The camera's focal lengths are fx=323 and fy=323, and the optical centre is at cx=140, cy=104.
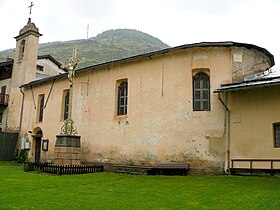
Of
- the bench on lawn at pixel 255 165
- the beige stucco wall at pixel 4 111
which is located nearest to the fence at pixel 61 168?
the bench on lawn at pixel 255 165

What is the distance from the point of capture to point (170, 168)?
49.8ft

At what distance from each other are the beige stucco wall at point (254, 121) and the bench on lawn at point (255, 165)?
181 mm

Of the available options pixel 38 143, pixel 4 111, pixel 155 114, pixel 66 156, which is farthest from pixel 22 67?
pixel 155 114

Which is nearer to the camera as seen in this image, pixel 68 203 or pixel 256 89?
pixel 68 203

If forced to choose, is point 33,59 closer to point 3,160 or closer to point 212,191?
point 3,160

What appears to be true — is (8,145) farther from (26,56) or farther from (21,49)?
(21,49)

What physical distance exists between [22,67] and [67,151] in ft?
44.1

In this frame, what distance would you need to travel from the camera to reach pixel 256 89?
14398mm

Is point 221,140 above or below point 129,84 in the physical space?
below

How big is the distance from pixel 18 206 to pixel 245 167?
1008 cm

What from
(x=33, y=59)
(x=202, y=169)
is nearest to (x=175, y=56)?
(x=202, y=169)

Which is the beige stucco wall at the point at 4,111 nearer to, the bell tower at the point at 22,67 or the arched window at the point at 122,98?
the bell tower at the point at 22,67

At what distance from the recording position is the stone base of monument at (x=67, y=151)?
16.6 m

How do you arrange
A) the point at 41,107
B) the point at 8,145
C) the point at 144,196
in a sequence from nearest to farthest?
the point at 144,196
the point at 41,107
the point at 8,145
